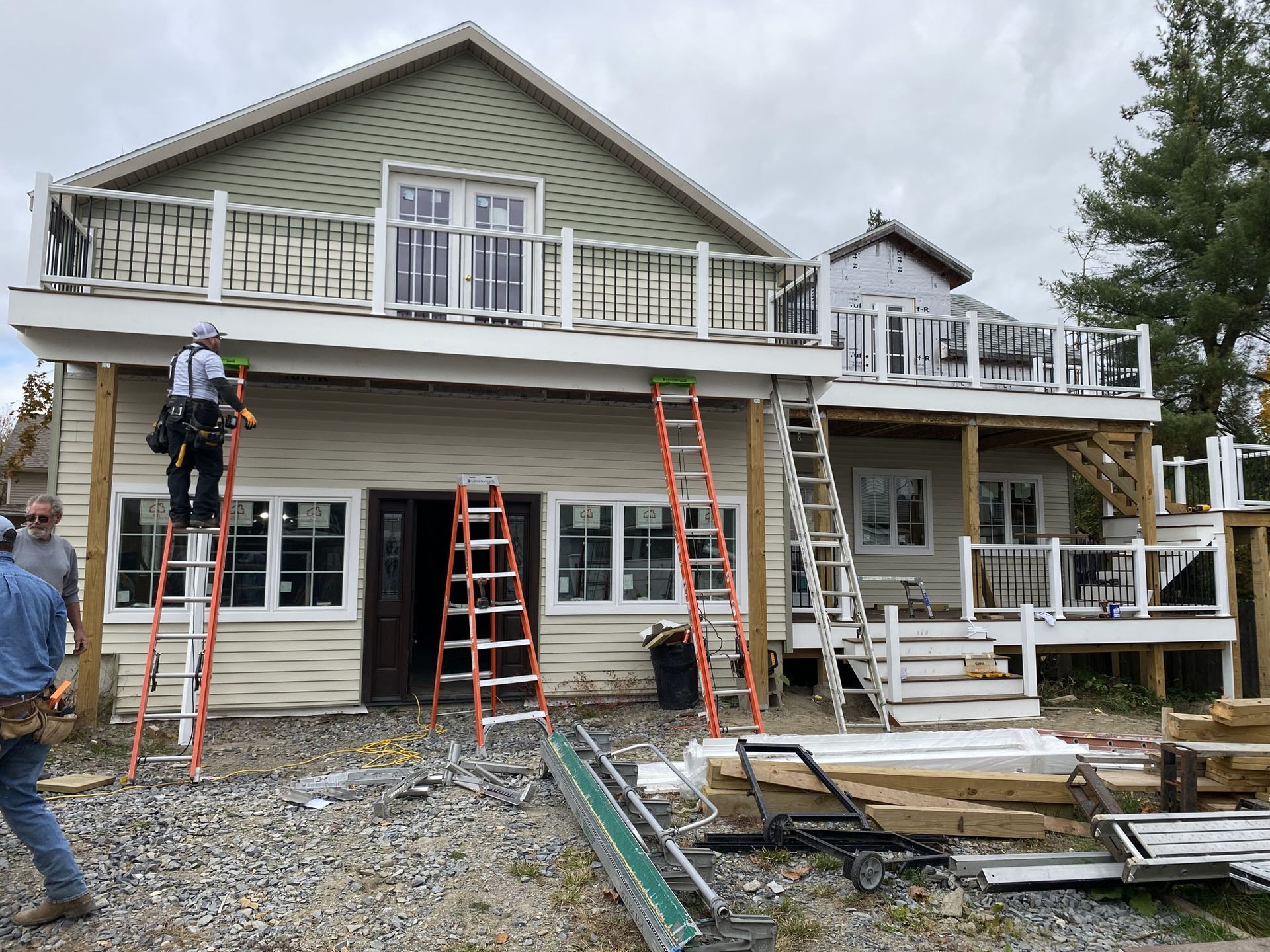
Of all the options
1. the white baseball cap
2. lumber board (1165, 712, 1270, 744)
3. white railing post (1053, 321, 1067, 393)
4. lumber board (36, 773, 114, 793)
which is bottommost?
lumber board (36, 773, 114, 793)

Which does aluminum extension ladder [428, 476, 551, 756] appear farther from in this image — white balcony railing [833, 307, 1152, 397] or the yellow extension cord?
white balcony railing [833, 307, 1152, 397]

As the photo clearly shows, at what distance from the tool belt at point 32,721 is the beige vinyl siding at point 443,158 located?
7074 millimetres

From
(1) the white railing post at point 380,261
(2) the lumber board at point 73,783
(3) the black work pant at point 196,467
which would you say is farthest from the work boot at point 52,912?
(1) the white railing post at point 380,261

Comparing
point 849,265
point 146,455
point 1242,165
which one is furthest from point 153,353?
point 1242,165

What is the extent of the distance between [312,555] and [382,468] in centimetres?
119

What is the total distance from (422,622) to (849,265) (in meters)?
11.5

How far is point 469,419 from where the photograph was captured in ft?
30.8

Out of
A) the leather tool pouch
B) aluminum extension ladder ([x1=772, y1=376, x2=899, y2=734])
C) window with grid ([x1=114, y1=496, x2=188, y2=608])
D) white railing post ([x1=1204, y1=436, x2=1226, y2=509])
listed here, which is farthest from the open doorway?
white railing post ([x1=1204, y1=436, x2=1226, y2=509])

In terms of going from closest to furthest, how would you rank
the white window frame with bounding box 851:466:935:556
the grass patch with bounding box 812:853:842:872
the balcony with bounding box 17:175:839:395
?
the grass patch with bounding box 812:853:842:872
the balcony with bounding box 17:175:839:395
the white window frame with bounding box 851:466:935:556

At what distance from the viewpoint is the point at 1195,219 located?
17.9 m

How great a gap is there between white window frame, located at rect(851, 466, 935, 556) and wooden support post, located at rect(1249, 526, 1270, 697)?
439 cm

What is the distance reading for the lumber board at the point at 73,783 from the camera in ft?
18.4

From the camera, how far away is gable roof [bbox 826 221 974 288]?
17031 millimetres

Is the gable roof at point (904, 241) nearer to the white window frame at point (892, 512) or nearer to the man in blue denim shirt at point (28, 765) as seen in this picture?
the white window frame at point (892, 512)
